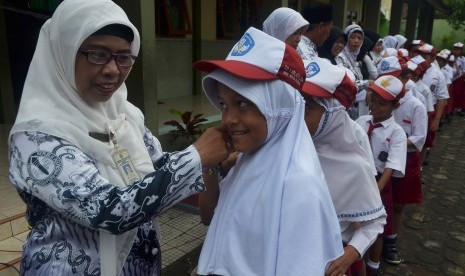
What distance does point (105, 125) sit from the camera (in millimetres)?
1404

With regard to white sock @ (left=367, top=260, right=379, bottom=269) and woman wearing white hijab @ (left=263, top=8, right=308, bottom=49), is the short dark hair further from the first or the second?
white sock @ (left=367, top=260, right=379, bottom=269)

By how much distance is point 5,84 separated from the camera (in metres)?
5.52

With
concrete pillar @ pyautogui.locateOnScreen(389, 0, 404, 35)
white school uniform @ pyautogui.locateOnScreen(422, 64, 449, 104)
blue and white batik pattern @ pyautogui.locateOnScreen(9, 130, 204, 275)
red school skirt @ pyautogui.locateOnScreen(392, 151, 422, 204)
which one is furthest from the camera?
concrete pillar @ pyautogui.locateOnScreen(389, 0, 404, 35)

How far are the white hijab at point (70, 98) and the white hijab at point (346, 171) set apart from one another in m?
1.02

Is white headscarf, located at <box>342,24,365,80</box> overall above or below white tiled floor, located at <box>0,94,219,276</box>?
above

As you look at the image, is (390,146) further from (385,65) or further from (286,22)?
(385,65)

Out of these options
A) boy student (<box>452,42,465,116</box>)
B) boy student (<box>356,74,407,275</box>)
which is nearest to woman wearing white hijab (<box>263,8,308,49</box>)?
boy student (<box>356,74,407,275</box>)

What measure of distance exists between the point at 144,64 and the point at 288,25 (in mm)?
1782

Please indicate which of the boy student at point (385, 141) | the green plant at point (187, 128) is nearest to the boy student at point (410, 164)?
the boy student at point (385, 141)

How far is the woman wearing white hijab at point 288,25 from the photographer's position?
11.3 feet

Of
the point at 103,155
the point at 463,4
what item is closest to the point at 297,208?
the point at 103,155

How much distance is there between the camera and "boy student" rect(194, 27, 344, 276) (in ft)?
4.08

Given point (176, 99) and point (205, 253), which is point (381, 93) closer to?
point (205, 253)

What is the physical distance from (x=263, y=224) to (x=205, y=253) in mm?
280
